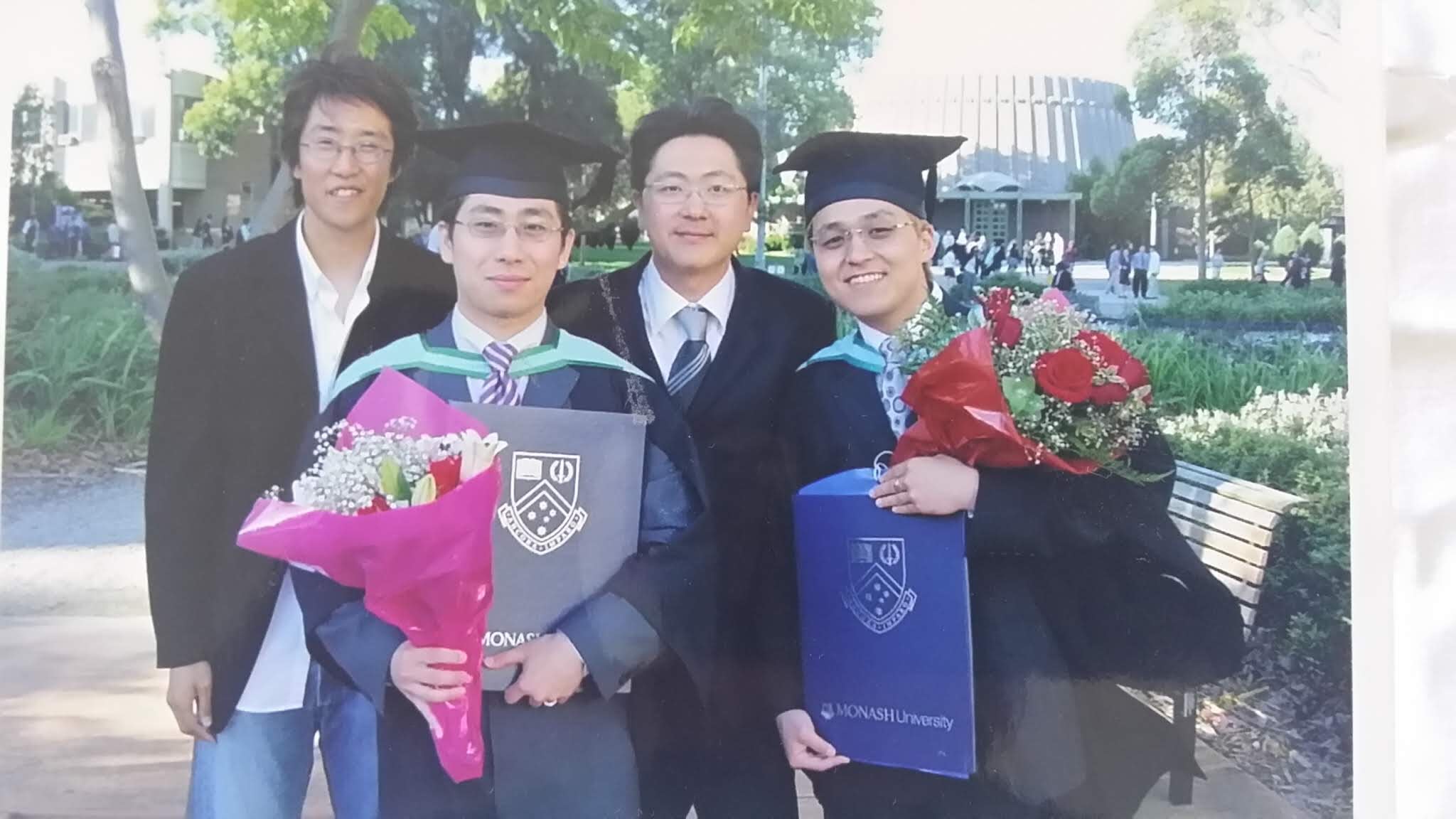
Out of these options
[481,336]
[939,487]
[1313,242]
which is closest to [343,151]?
[481,336]

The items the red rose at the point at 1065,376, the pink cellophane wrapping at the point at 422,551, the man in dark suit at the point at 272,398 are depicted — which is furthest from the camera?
the man in dark suit at the point at 272,398

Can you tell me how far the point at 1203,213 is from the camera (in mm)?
1535

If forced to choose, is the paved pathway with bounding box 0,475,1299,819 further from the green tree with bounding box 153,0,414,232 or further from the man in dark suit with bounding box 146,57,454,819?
the green tree with bounding box 153,0,414,232

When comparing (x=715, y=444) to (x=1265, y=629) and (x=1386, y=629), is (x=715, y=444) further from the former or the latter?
(x=1386, y=629)

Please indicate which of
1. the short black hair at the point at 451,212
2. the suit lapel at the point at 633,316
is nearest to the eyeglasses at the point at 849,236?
the suit lapel at the point at 633,316

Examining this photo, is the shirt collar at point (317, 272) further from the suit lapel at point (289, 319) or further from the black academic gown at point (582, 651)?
the black academic gown at point (582, 651)

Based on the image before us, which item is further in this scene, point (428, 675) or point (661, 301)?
point (661, 301)

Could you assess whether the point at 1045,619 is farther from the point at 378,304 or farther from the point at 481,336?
the point at 378,304

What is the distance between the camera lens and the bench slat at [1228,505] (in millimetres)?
1498

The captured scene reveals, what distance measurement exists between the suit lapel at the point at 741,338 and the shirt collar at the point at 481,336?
0.44 ft

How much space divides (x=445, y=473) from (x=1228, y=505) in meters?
1.07

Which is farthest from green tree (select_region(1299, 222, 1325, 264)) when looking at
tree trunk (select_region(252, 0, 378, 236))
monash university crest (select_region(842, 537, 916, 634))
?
tree trunk (select_region(252, 0, 378, 236))

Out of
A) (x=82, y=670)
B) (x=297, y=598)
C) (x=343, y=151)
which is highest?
(x=343, y=151)

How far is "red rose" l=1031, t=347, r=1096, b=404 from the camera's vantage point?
4.33 feet
